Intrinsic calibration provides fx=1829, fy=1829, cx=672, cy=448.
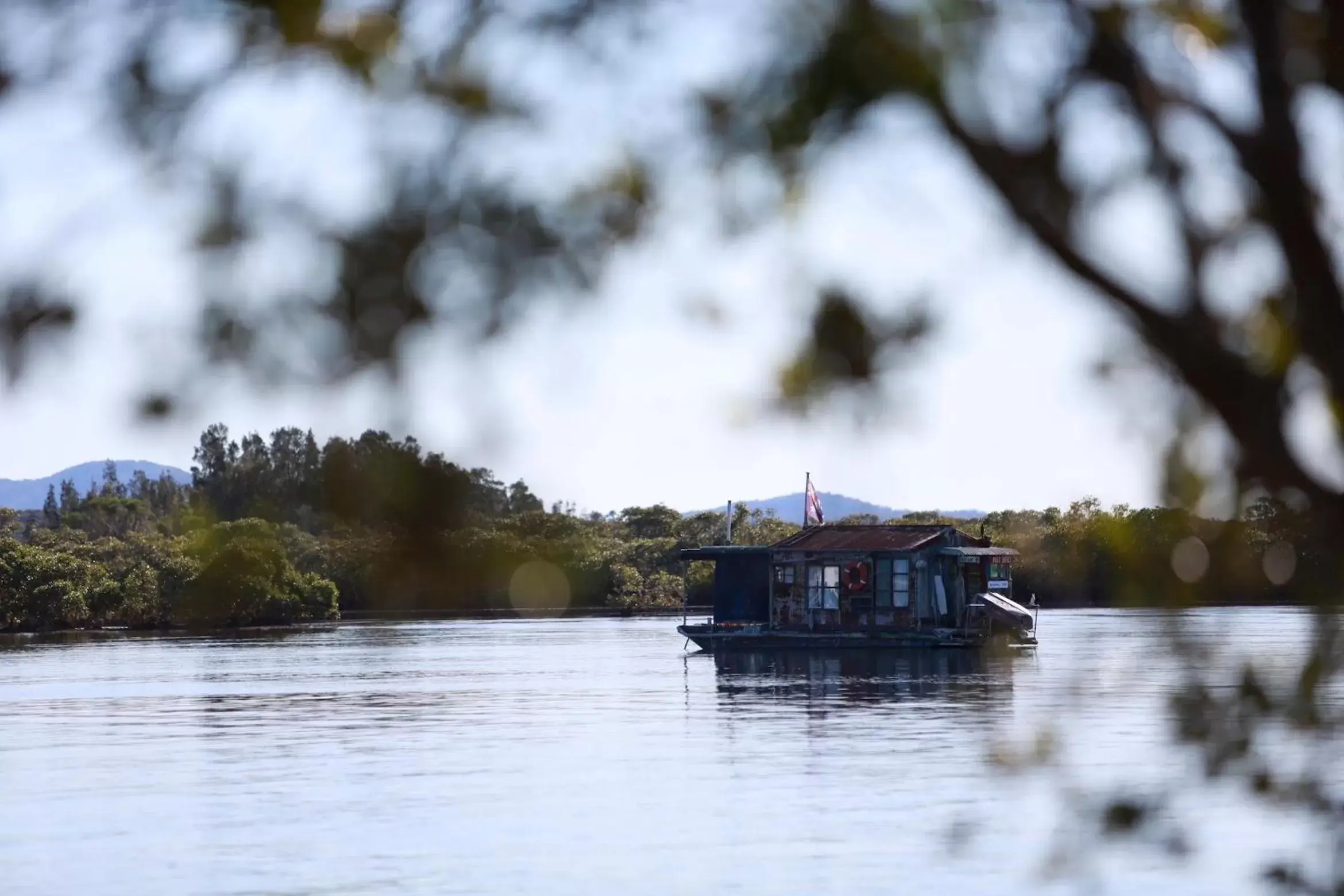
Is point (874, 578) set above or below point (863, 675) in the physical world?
above

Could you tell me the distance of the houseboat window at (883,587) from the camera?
217 feet

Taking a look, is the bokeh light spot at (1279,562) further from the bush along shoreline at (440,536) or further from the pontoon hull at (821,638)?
the pontoon hull at (821,638)

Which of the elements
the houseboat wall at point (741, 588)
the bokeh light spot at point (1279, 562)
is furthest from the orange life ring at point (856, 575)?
the bokeh light spot at point (1279, 562)

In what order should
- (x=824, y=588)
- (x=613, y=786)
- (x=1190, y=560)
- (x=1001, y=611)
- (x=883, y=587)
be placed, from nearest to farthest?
1. (x=1190, y=560)
2. (x=613, y=786)
3. (x=883, y=587)
4. (x=824, y=588)
5. (x=1001, y=611)

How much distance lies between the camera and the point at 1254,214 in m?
4.75

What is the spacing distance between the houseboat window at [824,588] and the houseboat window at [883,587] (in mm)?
1372

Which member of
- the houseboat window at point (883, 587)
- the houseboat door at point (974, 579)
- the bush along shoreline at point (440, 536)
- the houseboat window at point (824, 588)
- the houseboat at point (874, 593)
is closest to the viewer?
the bush along shoreline at point (440, 536)

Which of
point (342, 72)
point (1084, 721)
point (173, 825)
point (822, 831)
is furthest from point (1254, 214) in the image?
point (1084, 721)

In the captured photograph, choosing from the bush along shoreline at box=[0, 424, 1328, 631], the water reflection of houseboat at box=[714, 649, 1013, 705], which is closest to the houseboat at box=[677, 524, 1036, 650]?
the water reflection of houseboat at box=[714, 649, 1013, 705]

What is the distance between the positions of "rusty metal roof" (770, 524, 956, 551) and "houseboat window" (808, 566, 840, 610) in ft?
3.32

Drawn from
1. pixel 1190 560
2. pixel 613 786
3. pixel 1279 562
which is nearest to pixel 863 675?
pixel 613 786

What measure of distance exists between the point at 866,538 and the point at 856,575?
142cm

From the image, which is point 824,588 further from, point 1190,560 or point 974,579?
point 1190,560

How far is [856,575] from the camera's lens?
65.8 m
